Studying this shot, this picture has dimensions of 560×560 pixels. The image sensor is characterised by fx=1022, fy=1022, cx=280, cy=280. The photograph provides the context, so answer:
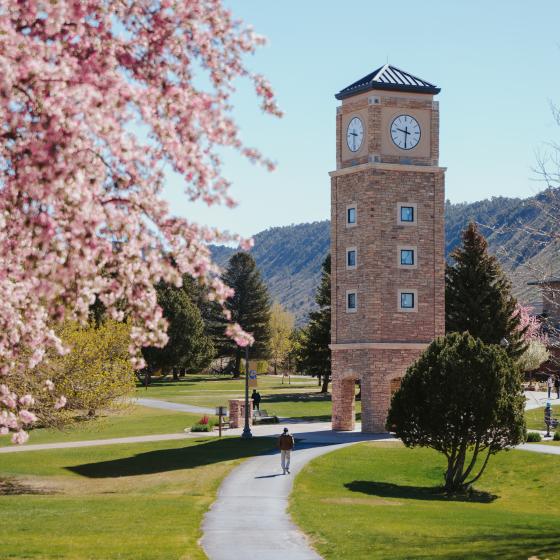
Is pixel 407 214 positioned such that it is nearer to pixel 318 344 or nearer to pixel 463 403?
pixel 463 403

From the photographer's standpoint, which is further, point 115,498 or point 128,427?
point 128,427

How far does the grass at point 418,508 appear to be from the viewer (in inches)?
873

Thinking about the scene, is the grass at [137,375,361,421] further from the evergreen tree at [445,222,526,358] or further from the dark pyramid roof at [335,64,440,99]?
the dark pyramid roof at [335,64,440,99]

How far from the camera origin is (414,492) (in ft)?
124

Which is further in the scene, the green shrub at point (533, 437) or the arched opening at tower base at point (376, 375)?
the arched opening at tower base at point (376, 375)

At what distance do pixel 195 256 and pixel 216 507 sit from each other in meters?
18.5

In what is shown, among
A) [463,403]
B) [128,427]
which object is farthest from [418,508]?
[128,427]

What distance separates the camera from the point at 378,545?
2231 centimetres

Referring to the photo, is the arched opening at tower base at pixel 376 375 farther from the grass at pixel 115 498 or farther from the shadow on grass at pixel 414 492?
the shadow on grass at pixel 414 492

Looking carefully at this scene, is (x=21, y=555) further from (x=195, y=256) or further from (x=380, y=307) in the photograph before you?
(x=380, y=307)

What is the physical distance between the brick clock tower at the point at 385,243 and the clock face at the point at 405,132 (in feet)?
0.18

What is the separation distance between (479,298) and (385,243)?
16370 millimetres

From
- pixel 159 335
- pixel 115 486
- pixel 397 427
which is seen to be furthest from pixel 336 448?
pixel 159 335

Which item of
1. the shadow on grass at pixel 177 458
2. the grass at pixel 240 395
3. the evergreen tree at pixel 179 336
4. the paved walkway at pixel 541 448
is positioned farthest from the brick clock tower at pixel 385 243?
the evergreen tree at pixel 179 336
